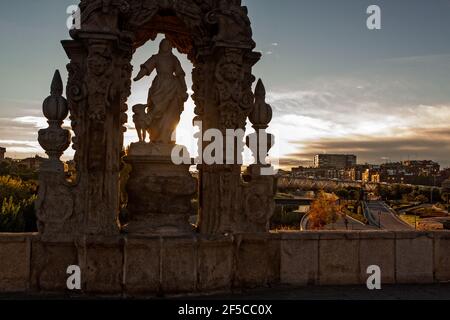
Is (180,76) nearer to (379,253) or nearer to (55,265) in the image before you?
(55,265)

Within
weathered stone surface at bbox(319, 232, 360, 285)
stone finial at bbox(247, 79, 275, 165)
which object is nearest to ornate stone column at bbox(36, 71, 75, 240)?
stone finial at bbox(247, 79, 275, 165)

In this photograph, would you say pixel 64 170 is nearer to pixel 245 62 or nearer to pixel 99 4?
pixel 99 4

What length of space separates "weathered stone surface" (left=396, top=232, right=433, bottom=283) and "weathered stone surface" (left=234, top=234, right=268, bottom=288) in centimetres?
255

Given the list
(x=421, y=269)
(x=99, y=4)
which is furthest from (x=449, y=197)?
(x=99, y=4)

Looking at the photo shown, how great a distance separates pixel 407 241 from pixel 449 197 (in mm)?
66952

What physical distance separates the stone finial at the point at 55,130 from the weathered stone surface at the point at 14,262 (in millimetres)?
1464

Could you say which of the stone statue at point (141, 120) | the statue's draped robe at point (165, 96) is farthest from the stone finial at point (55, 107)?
the statue's draped robe at point (165, 96)

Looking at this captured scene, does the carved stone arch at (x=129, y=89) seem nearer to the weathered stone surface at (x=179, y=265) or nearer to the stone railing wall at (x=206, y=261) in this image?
the stone railing wall at (x=206, y=261)

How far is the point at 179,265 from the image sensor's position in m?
7.08

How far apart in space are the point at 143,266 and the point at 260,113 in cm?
339

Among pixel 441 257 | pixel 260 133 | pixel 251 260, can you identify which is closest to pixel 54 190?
pixel 251 260

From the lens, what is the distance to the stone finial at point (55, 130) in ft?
23.9

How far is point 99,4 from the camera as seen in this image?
282 inches

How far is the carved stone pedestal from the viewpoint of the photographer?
7781 millimetres
